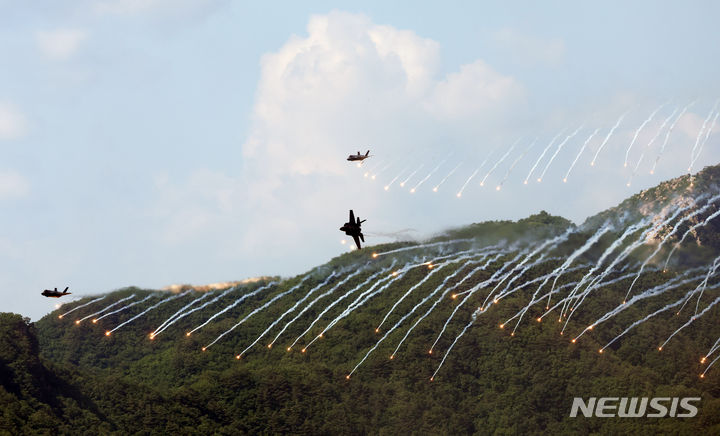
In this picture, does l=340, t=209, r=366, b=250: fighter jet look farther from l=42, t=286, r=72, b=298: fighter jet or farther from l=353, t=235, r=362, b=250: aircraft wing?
l=42, t=286, r=72, b=298: fighter jet

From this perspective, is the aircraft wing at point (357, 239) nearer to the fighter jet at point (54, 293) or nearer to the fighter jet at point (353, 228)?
the fighter jet at point (353, 228)

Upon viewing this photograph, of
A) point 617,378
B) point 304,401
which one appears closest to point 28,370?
point 304,401

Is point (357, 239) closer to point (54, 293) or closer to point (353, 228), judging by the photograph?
point (353, 228)

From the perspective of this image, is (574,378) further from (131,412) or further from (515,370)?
(131,412)

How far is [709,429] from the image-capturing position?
163500mm

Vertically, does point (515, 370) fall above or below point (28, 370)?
below

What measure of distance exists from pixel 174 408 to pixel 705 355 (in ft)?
360

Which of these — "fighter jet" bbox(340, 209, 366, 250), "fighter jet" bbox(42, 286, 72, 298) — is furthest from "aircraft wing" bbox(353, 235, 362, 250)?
"fighter jet" bbox(42, 286, 72, 298)

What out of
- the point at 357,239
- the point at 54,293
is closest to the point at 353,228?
the point at 357,239

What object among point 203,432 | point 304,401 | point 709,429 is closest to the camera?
point 709,429

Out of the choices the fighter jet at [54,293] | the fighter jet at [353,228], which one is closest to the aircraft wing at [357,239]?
the fighter jet at [353,228]

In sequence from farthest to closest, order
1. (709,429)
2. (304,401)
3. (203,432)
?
(304,401) < (203,432) < (709,429)

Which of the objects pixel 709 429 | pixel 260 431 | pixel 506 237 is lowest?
pixel 709 429

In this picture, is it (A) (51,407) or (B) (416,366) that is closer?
(A) (51,407)
